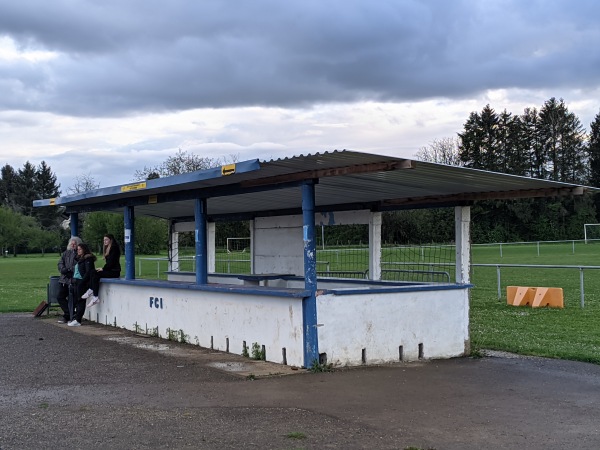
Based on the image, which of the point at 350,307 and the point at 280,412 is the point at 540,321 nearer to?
the point at 350,307

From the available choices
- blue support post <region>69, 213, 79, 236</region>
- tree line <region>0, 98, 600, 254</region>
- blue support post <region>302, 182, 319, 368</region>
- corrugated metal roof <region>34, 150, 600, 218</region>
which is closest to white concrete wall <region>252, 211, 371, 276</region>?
corrugated metal roof <region>34, 150, 600, 218</region>

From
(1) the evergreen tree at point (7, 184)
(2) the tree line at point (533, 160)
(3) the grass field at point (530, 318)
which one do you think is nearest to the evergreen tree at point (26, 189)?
(1) the evergreen tree at point (7, 184)

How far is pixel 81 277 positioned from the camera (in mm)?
14680

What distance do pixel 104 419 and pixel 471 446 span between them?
127 inches

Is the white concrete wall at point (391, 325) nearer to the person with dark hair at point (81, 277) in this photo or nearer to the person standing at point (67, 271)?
the person with dark hair at point (81, 277)

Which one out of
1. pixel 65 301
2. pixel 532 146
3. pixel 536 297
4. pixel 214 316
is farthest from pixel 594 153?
pixel 214 316

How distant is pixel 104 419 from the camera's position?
6.79m

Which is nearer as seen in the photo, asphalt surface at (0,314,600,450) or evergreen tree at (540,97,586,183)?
asphalt surface at (0,314,600,450)

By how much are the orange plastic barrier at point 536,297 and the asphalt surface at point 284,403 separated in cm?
719

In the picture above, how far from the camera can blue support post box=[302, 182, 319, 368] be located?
30.1 feet

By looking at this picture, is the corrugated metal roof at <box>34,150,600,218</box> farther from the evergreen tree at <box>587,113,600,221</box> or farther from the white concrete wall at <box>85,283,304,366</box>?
the evergreen tree at <box>587,113,600,221</box>

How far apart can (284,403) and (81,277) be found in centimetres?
840

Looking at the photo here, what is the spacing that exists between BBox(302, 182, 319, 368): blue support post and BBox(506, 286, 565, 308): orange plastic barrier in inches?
373

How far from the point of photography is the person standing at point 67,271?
14.8 meters
